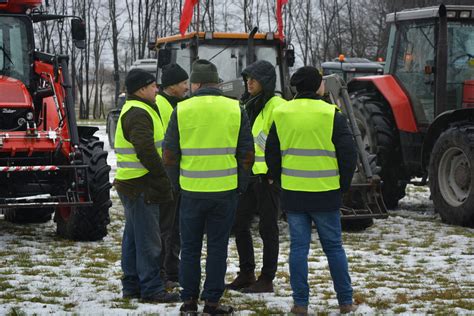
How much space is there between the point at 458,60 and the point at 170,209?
591cm

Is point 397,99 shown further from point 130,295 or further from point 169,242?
point 130,295

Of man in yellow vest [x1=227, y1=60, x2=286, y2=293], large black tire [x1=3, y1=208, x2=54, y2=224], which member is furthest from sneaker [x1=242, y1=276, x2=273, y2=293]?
large black tire [x1=3, y1=208, x2=54, y2=224]

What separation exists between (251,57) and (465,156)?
10.6ft

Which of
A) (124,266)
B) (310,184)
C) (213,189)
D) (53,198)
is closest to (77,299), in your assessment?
(124,266)

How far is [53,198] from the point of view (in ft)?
33.6

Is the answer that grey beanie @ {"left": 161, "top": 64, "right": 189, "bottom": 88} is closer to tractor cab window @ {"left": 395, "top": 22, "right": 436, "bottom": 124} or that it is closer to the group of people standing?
the group of people standing

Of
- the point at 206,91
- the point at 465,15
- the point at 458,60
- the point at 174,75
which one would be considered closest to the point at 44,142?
the point at 174,75

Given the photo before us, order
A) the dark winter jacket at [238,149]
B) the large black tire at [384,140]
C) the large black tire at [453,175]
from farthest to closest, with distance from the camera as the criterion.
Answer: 1. the large black tire at [384,140]
2. the large black tire at [453,175]
3. the dark winter jacket at [238,149]

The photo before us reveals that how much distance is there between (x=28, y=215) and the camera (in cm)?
1224

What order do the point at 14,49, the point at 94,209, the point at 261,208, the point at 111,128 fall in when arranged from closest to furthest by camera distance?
the point at 261,208
the point at 94,209
the point at 14,49
the point at 111,128

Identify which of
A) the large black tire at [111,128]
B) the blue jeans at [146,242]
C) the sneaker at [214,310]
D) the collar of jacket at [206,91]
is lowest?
the large black tire at [111,128]

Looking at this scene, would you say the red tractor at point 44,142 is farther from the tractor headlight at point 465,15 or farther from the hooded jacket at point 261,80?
the tractor headlight at point 465,15

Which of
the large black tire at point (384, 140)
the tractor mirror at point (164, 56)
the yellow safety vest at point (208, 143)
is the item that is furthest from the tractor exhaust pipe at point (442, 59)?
the yellow safety vest at point (208, 143)

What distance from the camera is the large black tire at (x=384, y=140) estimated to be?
42.3 feet
